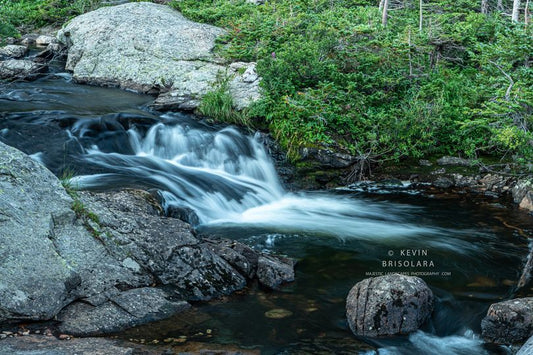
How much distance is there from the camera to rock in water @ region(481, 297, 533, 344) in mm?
5004

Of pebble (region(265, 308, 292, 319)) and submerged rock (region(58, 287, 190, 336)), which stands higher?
submerged rock (region(58, 287, 190, 336))

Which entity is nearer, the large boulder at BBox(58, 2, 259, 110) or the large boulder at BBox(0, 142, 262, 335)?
the large boulder at BBox(0, 142, 262, 335)

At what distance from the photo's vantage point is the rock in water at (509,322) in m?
5.00

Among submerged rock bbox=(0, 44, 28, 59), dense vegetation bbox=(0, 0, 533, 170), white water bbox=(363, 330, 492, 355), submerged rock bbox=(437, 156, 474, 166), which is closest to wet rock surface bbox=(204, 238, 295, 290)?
white water bbox=(363, 330, 492, 355)

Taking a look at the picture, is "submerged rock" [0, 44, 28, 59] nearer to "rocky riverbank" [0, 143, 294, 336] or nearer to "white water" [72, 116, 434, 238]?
"white water" [72, 116, 434, 238]

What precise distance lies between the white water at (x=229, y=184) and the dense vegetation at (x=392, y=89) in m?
0.92

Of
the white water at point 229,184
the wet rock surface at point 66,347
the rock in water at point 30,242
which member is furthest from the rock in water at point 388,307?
the rock in water at point 30,242

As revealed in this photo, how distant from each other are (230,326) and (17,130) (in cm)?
660

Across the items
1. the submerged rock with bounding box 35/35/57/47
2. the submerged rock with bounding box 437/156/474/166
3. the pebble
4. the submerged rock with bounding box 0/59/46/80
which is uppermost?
the submerged rock with bounding box 35/35/57/47

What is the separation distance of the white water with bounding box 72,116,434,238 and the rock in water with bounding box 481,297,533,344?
2892mm

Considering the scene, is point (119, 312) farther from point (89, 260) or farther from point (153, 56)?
point (153, 56)

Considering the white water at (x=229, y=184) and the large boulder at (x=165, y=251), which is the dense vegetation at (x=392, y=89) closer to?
the white water at (x=229, y=184)

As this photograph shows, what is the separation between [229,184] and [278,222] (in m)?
1.52

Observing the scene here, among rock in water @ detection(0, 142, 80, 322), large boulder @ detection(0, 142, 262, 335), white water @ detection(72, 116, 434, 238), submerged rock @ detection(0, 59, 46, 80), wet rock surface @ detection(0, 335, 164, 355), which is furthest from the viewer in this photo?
submerged rock @ detection(0, 59, 46, 80)
